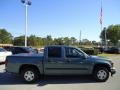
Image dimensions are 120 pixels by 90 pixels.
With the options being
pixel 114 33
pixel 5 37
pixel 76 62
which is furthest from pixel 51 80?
pixel 5 37

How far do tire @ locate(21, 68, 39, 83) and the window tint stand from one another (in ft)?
5.54

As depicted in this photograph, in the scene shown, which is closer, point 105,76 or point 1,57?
point 105,76

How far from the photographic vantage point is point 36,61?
11172mm

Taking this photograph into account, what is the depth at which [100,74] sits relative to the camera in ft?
37.9

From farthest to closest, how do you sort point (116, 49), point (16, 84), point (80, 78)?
point (116, 49) < point (80, 78) < point (16, 84)

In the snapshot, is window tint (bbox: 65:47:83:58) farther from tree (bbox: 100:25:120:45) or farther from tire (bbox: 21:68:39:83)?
tree (bbox: 100:25:120:45)

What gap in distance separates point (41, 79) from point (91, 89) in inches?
133

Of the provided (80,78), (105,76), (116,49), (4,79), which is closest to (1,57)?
(4,79)

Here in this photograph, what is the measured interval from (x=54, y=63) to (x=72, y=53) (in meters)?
0.99

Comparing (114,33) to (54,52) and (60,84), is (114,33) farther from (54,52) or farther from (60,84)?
(60,84)

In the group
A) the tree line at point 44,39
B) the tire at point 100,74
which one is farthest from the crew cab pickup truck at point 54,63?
the tree line at point 44,39

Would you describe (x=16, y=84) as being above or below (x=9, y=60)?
below

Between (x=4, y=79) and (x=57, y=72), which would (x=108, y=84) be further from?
(x=4, y=79)

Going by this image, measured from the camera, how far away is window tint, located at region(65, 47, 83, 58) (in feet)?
37.4
